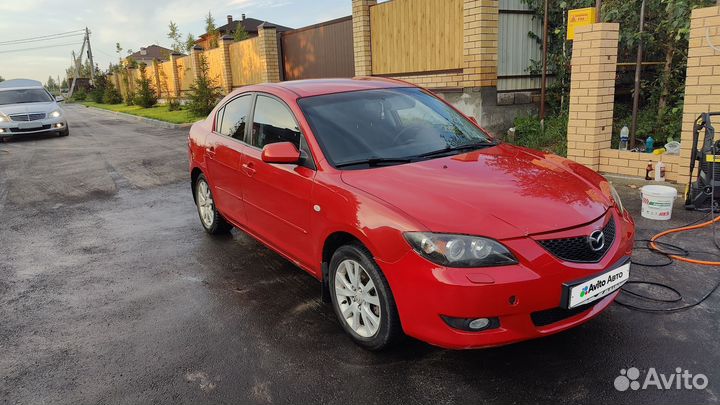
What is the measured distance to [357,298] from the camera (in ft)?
11.0

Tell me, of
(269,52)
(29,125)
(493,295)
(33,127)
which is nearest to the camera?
(493,295)

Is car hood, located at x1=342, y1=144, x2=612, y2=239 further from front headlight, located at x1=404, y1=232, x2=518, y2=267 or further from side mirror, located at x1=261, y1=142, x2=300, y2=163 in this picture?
side mirror, located at x1=261, y1=142, x2=300, y2=163

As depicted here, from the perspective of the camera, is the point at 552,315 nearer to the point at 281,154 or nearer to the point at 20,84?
the point at 281,154

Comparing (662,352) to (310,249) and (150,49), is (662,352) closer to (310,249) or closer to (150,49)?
(310,249)

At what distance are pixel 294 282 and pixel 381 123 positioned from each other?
154cm

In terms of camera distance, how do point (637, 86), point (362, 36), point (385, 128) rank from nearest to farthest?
point (385, 128), point (637, 86), point (362, 36)

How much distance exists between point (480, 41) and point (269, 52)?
1023 centimetres

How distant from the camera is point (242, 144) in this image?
4762mm

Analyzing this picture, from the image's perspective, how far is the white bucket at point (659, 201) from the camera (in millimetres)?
5582

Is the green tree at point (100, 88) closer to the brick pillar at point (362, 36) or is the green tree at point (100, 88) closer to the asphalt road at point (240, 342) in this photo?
the brick pillar at point (362, 36)

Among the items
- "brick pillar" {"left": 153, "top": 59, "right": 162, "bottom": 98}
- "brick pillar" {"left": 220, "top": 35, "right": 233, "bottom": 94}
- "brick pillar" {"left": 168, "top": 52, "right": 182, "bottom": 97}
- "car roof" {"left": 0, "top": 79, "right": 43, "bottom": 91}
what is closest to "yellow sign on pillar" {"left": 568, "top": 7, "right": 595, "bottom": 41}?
"brick pillar" {"left": 220, "top": 35, "right": 233, "bottom": 94}

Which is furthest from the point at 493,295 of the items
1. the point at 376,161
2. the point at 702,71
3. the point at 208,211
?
the point at 702,71

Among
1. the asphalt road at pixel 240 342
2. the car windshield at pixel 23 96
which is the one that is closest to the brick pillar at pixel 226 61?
the car windshield at pixel 23 96

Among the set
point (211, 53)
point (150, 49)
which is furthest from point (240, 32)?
point (150, 49)
